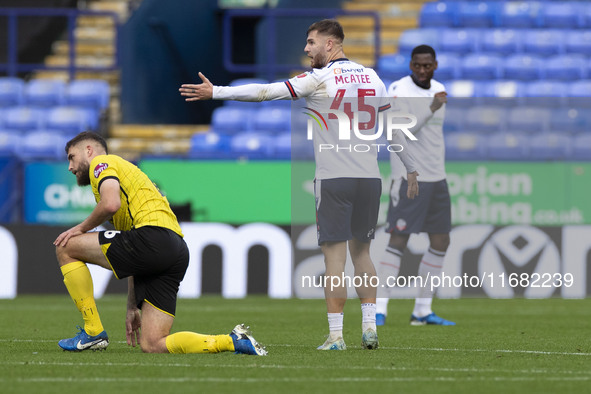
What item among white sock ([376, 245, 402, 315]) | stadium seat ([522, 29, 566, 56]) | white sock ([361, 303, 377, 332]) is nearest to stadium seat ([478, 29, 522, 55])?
stadium seat ([522, 29, 566, 56])

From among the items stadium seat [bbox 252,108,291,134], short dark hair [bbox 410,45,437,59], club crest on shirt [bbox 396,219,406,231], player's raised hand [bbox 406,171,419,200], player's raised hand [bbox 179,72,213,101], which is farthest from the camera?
stadium seat [bbox 252,108,291,134]

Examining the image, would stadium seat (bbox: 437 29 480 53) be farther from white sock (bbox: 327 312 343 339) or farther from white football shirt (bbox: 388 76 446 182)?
white sock (bbox: 327 312 343 339)

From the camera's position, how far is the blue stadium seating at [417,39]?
57.6 ft

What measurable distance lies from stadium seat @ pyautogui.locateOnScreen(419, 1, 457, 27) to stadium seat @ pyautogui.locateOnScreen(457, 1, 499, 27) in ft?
0.39

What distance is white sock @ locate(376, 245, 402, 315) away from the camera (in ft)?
31.3

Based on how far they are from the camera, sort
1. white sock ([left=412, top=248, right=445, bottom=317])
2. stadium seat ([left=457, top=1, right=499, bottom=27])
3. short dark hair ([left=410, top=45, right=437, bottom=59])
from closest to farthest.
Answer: short dark hair ([left=410, top=45, right=437, bottom=59])
white sock ([left=412, top=248, right=445, bottom=317])
stadium seat ([left=457, top=1, right=499, bottom=27])

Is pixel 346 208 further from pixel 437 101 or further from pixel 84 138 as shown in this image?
pixel 437 101

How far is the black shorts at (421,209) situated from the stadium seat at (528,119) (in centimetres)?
598

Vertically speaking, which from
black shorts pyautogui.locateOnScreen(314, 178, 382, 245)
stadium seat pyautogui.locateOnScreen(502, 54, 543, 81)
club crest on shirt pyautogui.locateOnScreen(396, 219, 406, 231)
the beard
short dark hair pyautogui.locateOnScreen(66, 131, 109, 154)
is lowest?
club crest on shirt pyautogui.locateOnScreen(396, 219, 406, 231)

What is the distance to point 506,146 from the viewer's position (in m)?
14.9

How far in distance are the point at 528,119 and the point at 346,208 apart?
8.80 m

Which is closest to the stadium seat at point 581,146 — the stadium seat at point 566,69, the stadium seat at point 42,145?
the stadium seat at point 566,69

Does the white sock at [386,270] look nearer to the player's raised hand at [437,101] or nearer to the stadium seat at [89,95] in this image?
the player's raised hand at [437,101]

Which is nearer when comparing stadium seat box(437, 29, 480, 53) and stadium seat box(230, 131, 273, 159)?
stadium seat box(230, 131, 273, 159)
